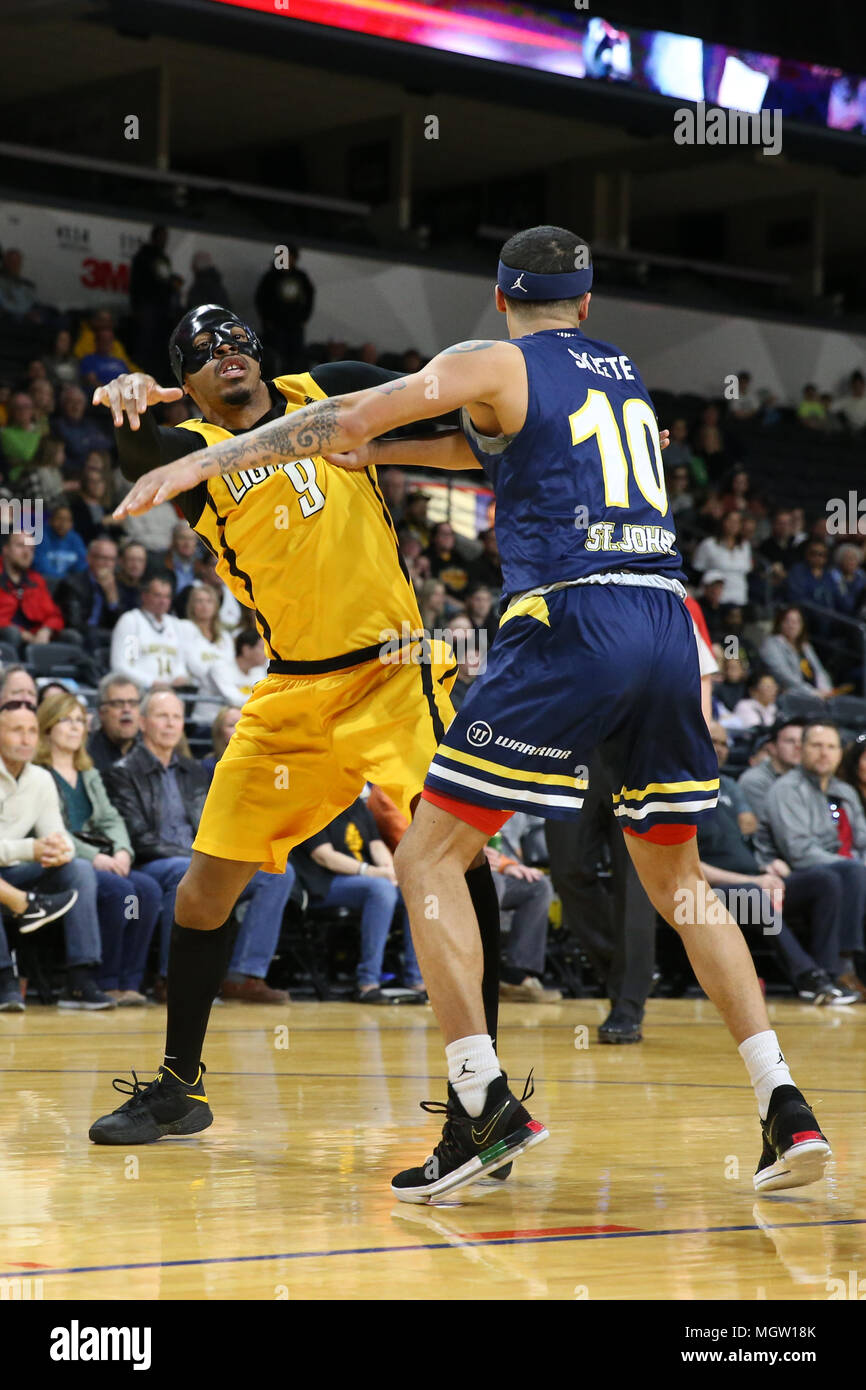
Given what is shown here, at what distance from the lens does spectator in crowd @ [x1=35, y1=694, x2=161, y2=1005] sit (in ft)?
27.6

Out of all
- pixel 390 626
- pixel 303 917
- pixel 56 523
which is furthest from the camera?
pixel 56 523

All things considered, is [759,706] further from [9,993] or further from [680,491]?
[9,993]

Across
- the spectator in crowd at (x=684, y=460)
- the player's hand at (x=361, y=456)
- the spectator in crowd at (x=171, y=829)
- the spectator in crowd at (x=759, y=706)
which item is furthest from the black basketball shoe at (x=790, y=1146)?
the spectator in crowd at (x=684, y=460)

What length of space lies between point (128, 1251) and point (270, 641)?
197cm

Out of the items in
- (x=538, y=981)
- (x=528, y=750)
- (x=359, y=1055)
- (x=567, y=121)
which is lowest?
(x=538, y=981)

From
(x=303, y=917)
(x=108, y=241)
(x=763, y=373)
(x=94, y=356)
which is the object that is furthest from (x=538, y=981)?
(x=763, y=373)

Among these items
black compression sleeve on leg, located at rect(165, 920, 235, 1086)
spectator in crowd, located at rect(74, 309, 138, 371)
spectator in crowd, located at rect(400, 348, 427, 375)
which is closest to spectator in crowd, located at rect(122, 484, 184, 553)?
spectator in crowd, located at rect(74, 309, 138, 371)

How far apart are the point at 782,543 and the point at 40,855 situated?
11330 millimetres

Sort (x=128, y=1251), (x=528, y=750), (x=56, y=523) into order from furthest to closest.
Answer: (x=56, y=523), (x=528, y=750), (x=128, y=1251)

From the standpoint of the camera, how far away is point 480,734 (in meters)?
3.71

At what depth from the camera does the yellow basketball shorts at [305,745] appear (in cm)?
447

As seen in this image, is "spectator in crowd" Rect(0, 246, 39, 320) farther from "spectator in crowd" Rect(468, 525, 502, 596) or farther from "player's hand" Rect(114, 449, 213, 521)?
"player's hand" Rect(114, 449, 213, 521)

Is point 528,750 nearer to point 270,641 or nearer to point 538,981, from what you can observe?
point 270,641

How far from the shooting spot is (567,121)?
2164cm
